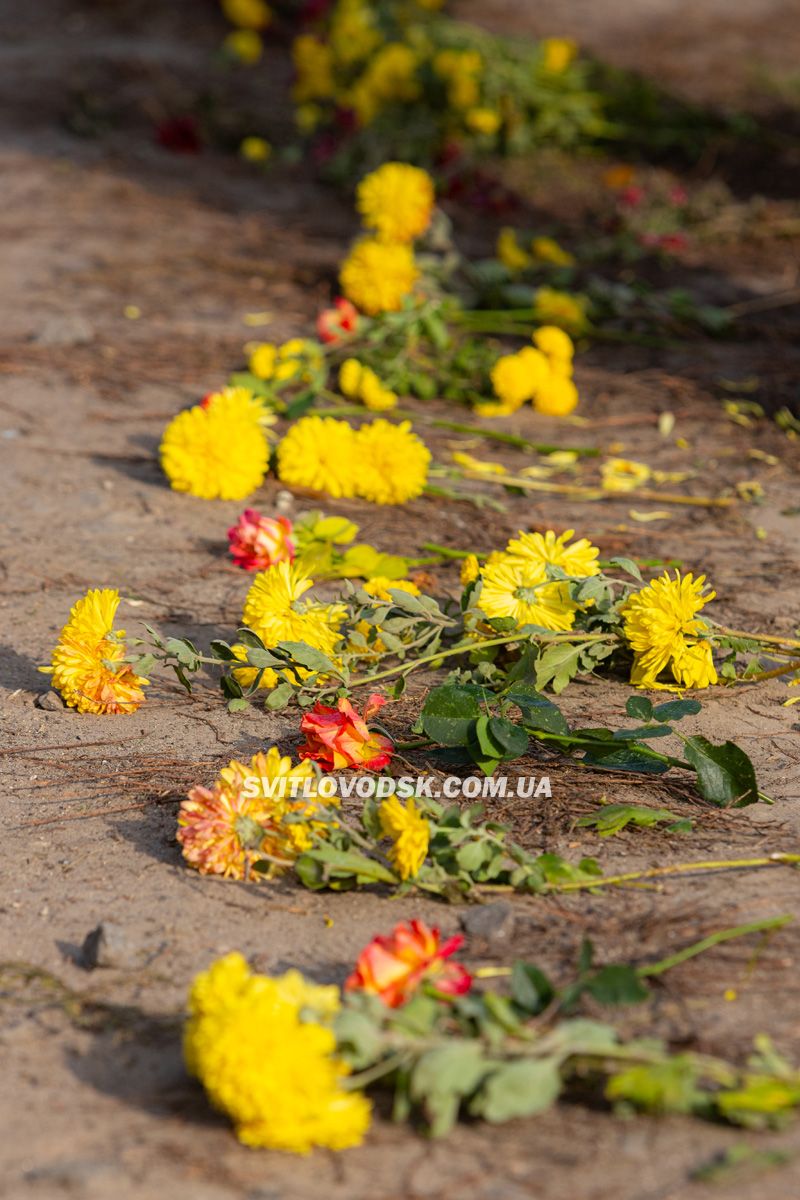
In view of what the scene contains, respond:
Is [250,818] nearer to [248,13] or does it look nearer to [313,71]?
[313,71]

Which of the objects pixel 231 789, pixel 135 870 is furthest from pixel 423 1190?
pixel 135 870

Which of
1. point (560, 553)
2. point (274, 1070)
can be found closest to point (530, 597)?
point (560, 553)

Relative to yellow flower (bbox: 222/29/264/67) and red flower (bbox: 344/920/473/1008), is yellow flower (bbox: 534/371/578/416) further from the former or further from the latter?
yellow flower (bbox: 222/29/264/67)

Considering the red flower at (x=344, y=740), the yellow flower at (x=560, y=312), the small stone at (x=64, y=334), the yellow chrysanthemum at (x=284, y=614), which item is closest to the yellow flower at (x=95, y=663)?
the yellow chrysanthemum at (x=284, y=614)

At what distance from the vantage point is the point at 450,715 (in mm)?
2238

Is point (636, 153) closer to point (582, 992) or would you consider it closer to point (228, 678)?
point (228, 678)

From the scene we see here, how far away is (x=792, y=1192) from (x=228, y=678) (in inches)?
49.9

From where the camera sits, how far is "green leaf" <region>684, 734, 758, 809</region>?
2.10 metres

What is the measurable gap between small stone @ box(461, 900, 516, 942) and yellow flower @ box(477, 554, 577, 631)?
616mm

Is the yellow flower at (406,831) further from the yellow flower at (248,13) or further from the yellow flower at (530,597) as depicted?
the yellow flower at (248,13)

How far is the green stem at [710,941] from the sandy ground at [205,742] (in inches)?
1.1

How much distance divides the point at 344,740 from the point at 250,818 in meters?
0.28

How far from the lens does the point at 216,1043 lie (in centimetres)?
150

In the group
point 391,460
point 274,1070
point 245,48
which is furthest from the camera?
point 245,48
